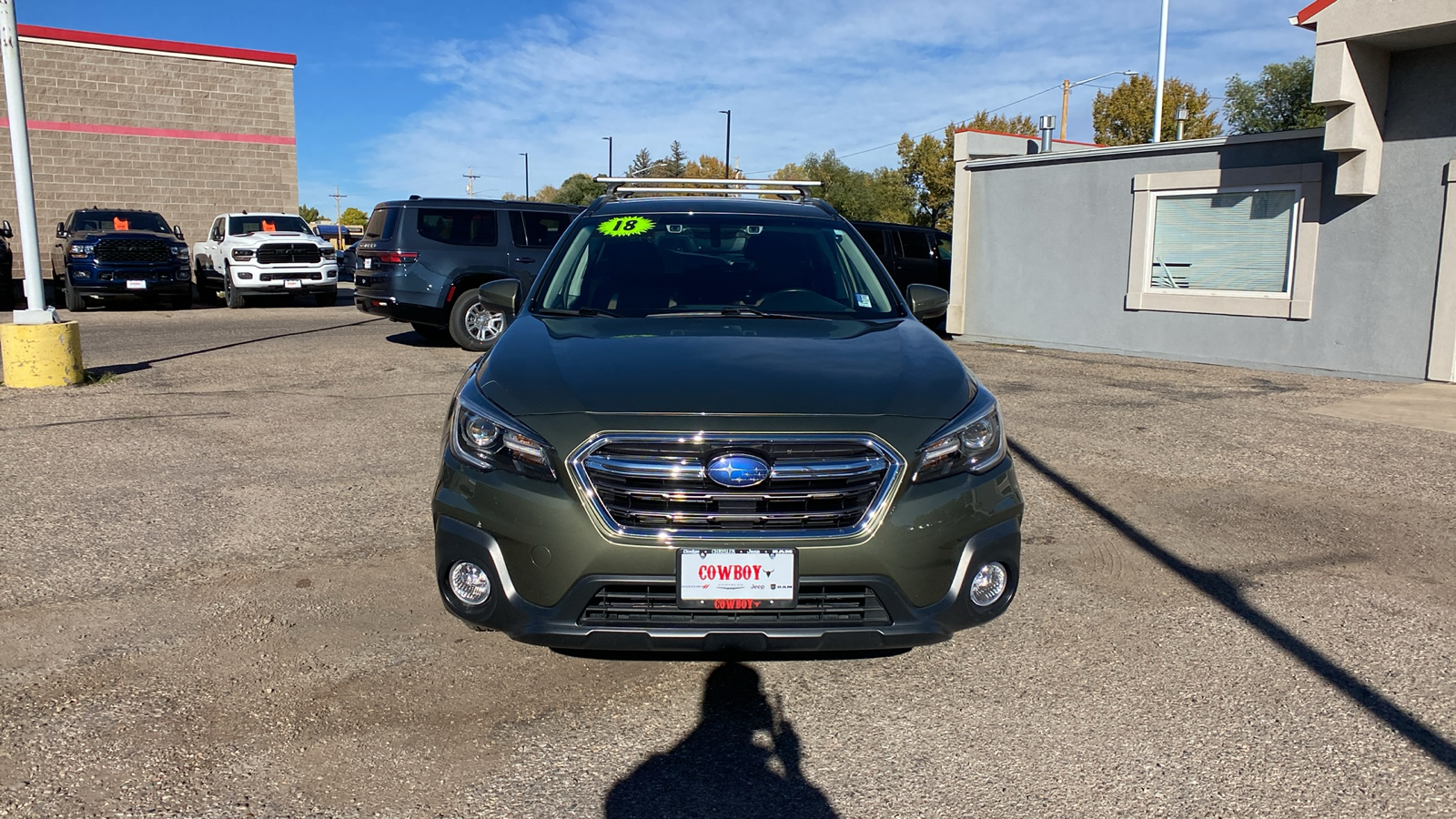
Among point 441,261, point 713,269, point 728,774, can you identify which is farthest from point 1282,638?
point 441,261

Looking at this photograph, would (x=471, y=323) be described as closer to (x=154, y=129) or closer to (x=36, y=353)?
(x=36, y=353)

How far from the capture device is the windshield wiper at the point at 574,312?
171 inches

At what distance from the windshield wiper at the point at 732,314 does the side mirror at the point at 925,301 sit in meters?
0.66

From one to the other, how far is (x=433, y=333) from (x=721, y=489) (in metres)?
12.7

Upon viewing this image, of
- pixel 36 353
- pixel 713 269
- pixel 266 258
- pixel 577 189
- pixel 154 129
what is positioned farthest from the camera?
pixel 577 189

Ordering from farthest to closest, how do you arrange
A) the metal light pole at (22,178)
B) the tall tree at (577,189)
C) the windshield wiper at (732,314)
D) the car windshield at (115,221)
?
the tall tree at (577,189) → the car windshield at (115,221) → the metal light pole at (22,178) → the windshield wiper at (732,314)

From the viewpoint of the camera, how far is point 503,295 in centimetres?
487

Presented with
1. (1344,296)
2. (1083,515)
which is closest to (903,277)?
(1344,296)

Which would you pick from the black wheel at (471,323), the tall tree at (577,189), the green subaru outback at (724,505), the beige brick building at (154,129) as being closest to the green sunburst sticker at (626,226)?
the green subaru outback at (724,505)

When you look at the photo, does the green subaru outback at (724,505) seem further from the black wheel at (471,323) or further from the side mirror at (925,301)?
the black wheel at (471,323)

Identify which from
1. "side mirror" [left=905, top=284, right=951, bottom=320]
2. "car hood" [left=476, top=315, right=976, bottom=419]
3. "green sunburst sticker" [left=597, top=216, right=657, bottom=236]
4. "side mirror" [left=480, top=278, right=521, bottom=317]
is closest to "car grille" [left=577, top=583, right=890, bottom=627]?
"car hood" [left=476, top=315, right=976, bottom=419]

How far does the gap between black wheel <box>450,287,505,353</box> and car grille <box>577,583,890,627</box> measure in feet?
35.5

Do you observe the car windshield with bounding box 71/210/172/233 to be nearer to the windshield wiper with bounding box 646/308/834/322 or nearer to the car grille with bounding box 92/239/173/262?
the car grille with bounding box 92/239/173/262

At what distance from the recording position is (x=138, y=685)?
3.50m
